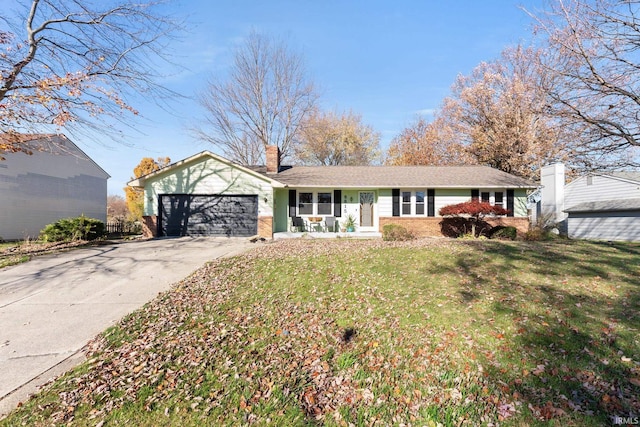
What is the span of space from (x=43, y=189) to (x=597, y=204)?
34.5 m

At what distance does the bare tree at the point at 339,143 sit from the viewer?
103 ft

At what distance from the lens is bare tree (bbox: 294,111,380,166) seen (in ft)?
103

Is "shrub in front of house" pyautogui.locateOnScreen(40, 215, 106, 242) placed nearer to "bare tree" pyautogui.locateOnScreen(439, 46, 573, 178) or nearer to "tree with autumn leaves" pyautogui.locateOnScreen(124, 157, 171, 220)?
"tree with autumn leaves" pyautogui.locateOnScreen(124, 157, 171, 220)

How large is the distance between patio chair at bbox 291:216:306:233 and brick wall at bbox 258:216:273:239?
188 cm

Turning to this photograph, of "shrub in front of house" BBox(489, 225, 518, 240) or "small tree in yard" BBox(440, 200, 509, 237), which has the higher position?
"small tree in yard" BBox(440, 200, 509, 237)

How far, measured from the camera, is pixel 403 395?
10.8ft

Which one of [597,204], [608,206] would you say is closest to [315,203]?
[608,206]

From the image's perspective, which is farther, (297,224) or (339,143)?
(339,143)

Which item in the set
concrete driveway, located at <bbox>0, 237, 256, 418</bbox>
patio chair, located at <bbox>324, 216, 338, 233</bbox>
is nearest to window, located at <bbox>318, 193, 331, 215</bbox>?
patio chair, located at <bbox>324, 216, 338, 233</bbox>

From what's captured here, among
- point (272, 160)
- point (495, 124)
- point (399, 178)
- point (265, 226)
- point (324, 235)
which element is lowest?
point (324, 235)

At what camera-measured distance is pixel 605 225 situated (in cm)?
1897

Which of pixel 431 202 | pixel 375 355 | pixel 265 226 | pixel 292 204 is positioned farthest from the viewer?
pixel 292 204

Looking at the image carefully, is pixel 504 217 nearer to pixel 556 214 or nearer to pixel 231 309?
pixel 556 214

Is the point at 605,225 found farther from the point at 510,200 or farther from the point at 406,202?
the point at 406,202
